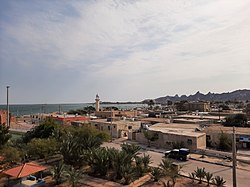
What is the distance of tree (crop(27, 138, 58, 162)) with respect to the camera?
75.3 ft

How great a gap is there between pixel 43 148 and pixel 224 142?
2311cm

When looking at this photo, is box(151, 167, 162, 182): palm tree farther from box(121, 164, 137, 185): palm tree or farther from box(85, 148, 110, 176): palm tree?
box(85, 148, 110, 176): palm tree

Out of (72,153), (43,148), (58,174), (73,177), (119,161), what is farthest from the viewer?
(43,148)

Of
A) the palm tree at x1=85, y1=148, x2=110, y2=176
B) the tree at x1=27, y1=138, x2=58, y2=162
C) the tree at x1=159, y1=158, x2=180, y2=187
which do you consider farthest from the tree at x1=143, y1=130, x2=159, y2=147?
the tree at x1=159, y1=158, x2=180, y2=187

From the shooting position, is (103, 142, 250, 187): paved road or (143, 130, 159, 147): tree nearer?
(103, 142, 250, 187): paved road

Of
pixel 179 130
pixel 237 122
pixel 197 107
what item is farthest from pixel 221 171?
pixel 197 107

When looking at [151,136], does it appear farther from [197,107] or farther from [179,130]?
[197,107]

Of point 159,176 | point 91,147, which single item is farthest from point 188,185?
point 91,147

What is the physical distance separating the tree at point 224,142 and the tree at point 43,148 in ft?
71.4

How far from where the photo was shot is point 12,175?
16734 millimetres

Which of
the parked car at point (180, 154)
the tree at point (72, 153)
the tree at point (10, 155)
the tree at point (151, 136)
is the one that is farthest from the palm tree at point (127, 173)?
the tree at point (151, 136)

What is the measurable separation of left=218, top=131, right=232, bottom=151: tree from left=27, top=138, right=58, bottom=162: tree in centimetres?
2177

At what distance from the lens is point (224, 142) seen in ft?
112

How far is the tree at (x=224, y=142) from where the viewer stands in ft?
110
